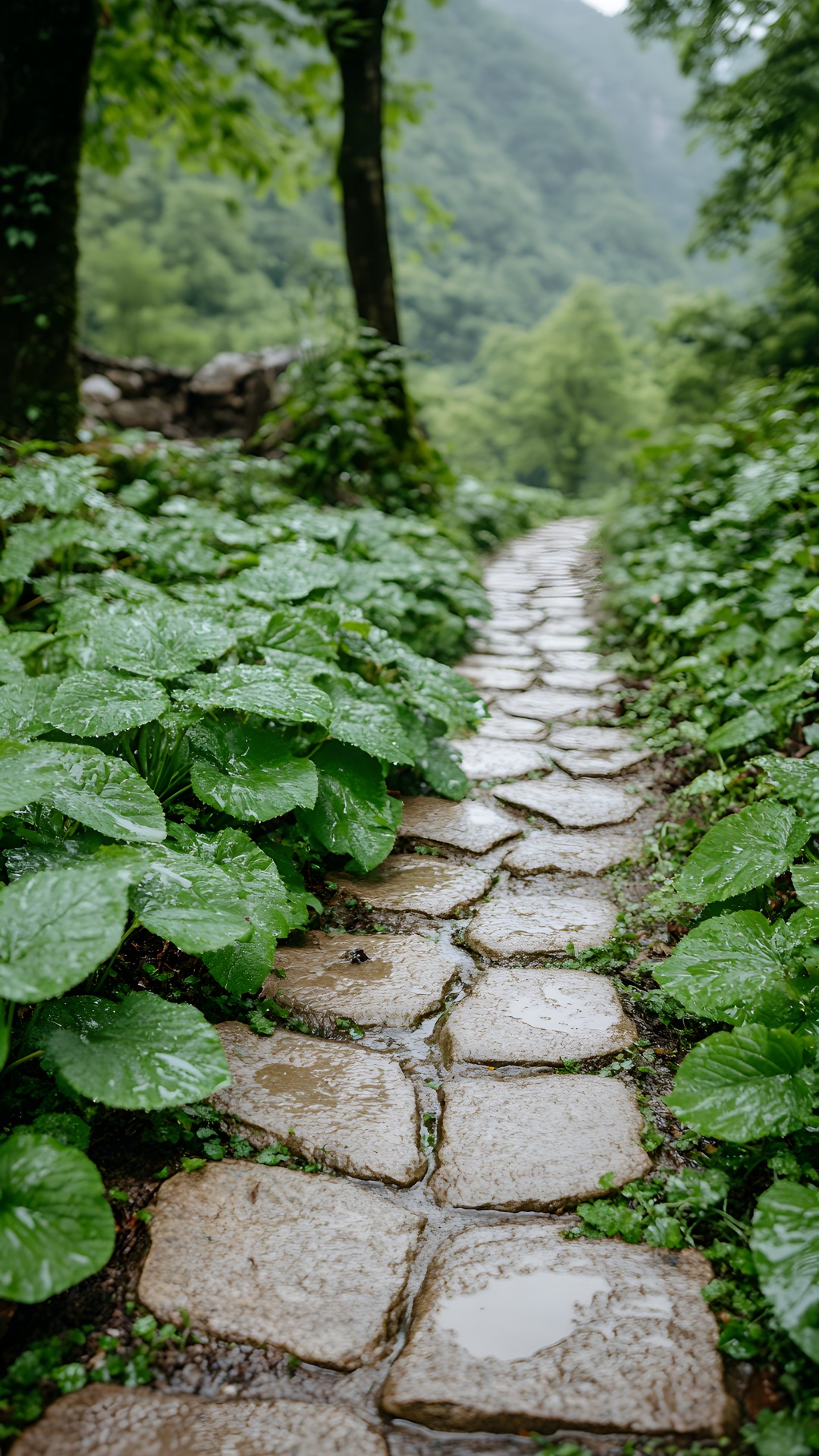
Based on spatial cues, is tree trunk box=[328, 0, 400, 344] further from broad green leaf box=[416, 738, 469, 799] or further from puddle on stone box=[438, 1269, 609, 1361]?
puddle on stone box=[438, 1269, 609, 1361]

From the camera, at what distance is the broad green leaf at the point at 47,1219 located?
84 centimetres

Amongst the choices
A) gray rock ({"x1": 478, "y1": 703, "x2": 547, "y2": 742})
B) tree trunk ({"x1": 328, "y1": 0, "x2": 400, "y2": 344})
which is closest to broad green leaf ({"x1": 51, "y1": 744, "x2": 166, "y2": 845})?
gray rock ({"x1": 478, "y1": 703, "x2": 547, "y2": 742})

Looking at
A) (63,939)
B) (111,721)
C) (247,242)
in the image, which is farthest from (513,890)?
(247,242)

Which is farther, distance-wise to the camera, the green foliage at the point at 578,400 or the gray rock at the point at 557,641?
the green foliage at the point at 578,400

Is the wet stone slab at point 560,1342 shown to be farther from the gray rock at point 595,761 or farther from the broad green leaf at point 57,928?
the gray rock at point 595,761

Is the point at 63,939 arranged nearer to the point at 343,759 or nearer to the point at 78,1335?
the point at 78,1335

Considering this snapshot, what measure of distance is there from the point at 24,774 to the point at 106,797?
0.60ft

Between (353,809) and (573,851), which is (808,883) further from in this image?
(353,809)

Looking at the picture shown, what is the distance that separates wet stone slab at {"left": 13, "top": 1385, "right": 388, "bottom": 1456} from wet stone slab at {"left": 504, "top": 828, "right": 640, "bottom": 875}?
1399mm

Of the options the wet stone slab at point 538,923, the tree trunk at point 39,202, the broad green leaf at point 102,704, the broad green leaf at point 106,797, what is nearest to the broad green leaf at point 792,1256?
the wet stone slab at point 538,923

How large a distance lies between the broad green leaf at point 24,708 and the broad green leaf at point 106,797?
177 millimetres

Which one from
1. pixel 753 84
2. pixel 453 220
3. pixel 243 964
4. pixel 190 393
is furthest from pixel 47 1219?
pixel 753 84

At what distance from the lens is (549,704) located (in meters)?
3.49

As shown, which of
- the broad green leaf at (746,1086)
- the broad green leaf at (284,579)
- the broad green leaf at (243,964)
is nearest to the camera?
the broad green leaf at (746,1086)
